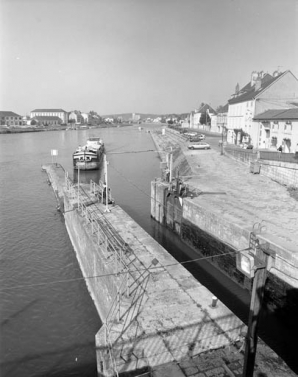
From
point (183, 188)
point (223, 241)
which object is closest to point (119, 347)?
point (223, 241)

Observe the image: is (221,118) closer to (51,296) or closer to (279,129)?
(279,129)

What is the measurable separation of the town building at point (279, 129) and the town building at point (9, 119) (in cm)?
16180

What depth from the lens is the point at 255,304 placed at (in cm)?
571

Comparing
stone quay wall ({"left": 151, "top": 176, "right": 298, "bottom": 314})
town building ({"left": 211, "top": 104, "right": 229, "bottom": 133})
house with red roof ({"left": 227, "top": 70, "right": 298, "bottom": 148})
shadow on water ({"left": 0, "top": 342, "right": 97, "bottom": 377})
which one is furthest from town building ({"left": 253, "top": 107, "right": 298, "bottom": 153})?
town building ({"left": 211, "top": 104, "right": 229, "bottom": 133})

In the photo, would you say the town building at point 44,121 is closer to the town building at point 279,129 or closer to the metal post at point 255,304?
the town building at point 279,129

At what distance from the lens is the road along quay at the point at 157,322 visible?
723 centimetres

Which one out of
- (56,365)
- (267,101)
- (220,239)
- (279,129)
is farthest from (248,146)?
(56,365)

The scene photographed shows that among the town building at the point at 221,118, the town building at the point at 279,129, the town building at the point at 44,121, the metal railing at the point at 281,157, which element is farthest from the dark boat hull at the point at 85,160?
the town building at the point at 44,121

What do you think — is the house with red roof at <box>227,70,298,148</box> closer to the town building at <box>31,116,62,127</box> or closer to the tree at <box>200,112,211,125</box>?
the tree at <box>200,112,211,125</box>

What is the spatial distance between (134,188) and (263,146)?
16.4 meters

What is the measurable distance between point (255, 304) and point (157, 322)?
144 inches

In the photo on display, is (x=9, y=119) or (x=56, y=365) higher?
(x=9, y=119)

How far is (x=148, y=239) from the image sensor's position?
14.1 metres

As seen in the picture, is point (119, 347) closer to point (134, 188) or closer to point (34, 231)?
point (34, 231)
